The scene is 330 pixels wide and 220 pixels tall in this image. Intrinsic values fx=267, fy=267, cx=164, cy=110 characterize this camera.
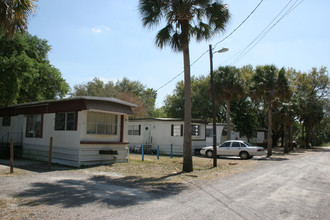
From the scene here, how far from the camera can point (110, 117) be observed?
1496cm

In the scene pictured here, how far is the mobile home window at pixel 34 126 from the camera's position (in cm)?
1572

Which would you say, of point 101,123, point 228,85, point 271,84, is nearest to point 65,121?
point 101,123

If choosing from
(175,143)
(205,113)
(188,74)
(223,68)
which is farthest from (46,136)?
(205,113)

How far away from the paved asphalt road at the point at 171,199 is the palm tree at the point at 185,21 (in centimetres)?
370

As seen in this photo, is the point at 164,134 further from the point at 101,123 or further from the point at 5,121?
the point at 5,121

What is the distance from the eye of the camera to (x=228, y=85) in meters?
24.4

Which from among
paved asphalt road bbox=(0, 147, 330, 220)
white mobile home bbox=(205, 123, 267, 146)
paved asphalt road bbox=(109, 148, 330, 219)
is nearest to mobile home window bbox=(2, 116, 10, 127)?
paved asphalt road bbox=(0, 147, 330, 220)

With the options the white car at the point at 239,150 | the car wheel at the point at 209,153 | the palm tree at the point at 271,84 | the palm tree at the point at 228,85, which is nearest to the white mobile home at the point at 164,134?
the car wheel at the point at 209,153

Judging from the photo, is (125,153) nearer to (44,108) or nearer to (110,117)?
(110,117)

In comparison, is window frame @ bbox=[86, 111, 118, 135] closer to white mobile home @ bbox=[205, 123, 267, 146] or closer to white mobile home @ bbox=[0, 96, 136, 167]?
white mobile home @ bbox=[0, 96, 136, 167]

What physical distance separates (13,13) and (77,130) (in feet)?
20.6

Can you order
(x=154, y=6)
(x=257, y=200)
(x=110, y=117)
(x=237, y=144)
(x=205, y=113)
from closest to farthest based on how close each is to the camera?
(x=257, y=200) → (x=154, y=6) → (x=110, y=117) → (x=237, y=144) → (x=205, y=113)

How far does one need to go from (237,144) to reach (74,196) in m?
15.3

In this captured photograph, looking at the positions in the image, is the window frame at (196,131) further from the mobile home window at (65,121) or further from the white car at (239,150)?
the mobile home window at (65,121)
